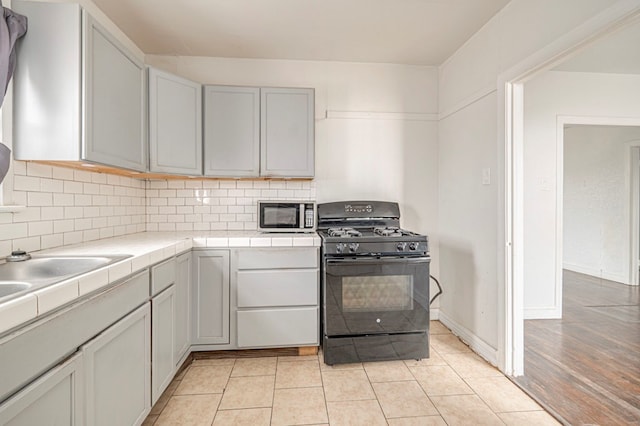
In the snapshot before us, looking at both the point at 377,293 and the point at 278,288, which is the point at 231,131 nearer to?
the point at 278,288

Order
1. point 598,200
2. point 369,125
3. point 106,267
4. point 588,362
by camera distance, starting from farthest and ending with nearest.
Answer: point 598,200, point 369,125, point 588,362, point 106,267

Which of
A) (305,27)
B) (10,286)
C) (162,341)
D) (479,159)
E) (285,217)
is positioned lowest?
(162,341)

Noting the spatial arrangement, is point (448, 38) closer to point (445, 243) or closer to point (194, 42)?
point (445, 243)

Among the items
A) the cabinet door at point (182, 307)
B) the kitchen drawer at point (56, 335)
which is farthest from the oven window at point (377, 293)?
the kitchen drawer at point (56, 335)

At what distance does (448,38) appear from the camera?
2.54 metres

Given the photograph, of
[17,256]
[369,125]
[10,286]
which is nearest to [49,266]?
[17,256]

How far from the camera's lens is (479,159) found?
7.88ft

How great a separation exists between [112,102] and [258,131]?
1.05 metres

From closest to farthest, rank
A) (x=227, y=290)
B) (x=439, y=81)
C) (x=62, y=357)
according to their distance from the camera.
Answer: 1. (x=62, y=357)
2. (x=227, y=290)
3. (x=439, y=81)

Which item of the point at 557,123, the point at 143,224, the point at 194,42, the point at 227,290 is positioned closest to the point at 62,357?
the point at 227,290

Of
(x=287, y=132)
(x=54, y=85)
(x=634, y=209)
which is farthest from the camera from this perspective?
(x=634, y=209)

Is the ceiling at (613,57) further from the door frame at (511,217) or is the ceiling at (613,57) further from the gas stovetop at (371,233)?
the gas stovetop at (371,233)

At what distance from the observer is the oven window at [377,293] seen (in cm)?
226

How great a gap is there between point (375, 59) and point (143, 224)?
2.56 metres
